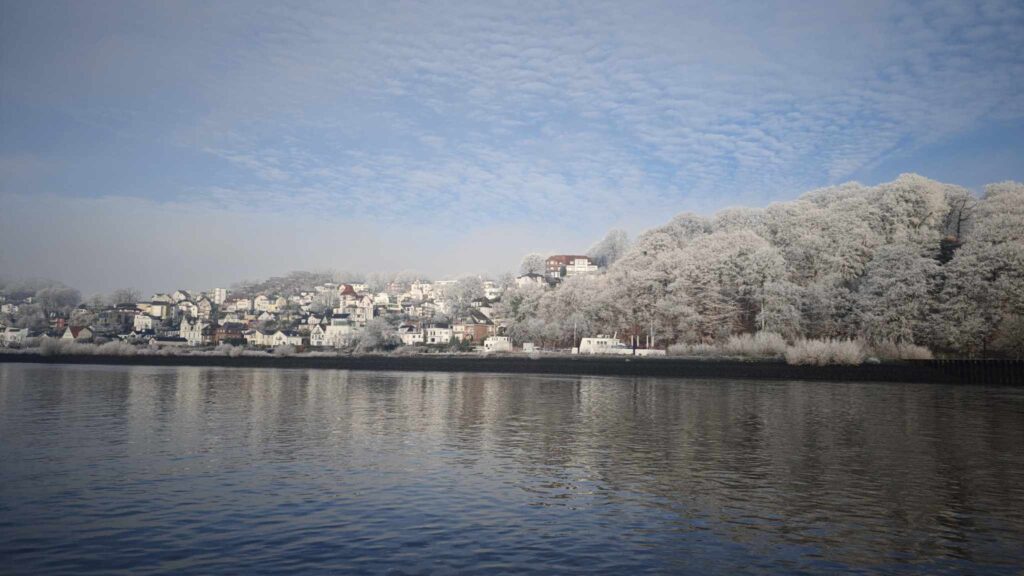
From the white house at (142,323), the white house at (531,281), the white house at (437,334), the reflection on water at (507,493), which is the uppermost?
the white house at (531,281)

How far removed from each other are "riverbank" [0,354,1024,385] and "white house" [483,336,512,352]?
69.0 ft

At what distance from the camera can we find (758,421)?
3384 centimetres

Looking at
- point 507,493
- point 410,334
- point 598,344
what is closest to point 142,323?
point 410,334

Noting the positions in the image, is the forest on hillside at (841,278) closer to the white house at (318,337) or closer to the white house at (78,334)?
the white house at (318,337)

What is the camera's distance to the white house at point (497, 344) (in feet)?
441

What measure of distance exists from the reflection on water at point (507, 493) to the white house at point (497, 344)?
98681 mm

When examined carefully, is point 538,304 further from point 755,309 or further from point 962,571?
point 962,571

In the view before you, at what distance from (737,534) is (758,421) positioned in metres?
21.2

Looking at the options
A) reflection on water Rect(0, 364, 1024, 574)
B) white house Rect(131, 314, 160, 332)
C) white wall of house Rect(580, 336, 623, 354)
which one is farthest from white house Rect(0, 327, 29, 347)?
reflection on water Rect(0, 364, 1024, 574)

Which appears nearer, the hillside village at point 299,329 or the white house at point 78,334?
the hillside village at point 299,329

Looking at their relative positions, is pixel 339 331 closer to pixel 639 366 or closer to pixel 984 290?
pixel 639 366

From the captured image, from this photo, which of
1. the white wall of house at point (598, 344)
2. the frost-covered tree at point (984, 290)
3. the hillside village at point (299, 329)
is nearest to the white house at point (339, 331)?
the hillside village at point (299, 329)

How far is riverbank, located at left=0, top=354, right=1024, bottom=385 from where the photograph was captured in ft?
223

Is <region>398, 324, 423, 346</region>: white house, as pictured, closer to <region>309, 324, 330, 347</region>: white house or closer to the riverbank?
<region>309, 324, 330, 347</region>: white house
